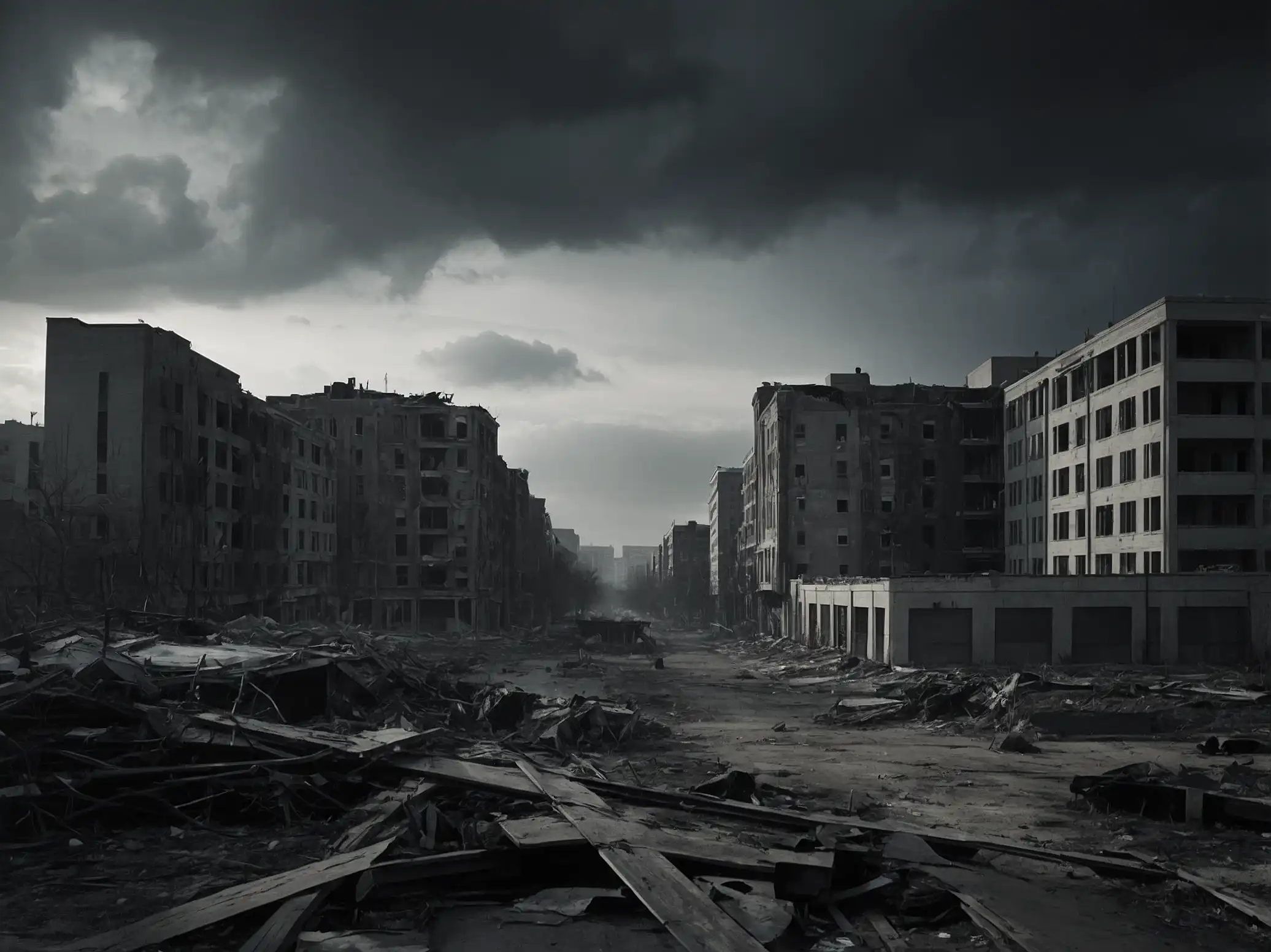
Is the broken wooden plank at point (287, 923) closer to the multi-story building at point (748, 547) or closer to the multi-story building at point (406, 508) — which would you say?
the multi-story building at point (406, 508)

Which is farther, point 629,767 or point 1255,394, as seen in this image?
point 1255,394

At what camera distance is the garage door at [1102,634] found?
157 ft

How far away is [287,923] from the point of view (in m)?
10.3

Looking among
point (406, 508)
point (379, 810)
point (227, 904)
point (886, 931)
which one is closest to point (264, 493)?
point (406, 508)

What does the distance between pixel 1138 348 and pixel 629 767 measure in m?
43.2

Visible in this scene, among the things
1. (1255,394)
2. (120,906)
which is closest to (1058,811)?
(120,906)

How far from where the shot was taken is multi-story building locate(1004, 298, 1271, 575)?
50.7 meters

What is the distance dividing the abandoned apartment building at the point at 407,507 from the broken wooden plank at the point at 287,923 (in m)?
77.0

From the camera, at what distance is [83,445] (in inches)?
1961

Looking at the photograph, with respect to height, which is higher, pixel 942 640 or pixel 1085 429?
pixel 1085 429

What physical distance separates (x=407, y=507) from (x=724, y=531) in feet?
216

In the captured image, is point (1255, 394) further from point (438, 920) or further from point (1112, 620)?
point (438, 920)

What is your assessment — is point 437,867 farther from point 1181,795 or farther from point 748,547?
point 748,547

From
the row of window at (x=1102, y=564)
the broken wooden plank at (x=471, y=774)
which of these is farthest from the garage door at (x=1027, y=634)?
the broken wooden plank at (x=471, y=774)
